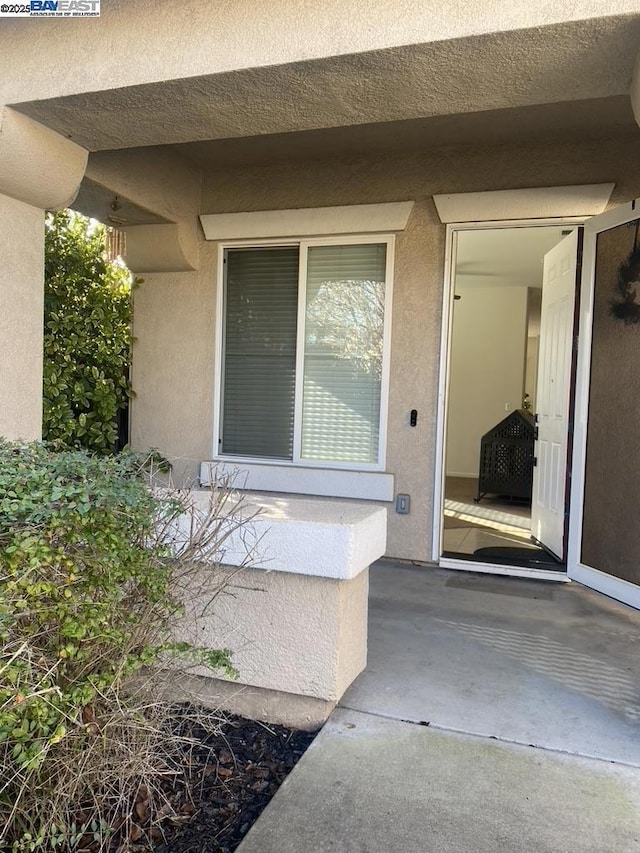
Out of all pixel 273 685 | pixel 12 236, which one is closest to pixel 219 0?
pixel 12 236

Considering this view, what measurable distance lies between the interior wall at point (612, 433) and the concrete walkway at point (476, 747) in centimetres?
57

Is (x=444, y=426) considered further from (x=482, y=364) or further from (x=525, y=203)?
(x=482, y=364)

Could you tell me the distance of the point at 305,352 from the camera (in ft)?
16.1

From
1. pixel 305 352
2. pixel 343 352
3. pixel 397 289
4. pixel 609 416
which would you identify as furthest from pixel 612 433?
pixel 305 352

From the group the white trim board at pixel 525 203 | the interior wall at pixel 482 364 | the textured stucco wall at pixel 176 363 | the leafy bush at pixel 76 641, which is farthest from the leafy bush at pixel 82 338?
the interior wall at pixel 482 364

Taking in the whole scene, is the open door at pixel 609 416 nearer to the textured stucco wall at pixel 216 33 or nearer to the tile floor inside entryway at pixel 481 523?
the tile floor inside entryway at pixel 481 523

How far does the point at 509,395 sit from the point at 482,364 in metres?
0.65

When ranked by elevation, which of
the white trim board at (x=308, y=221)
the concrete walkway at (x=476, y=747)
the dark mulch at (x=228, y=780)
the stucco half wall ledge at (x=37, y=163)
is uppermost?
the white trim board at (x=308, y=221)

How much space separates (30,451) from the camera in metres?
2.04

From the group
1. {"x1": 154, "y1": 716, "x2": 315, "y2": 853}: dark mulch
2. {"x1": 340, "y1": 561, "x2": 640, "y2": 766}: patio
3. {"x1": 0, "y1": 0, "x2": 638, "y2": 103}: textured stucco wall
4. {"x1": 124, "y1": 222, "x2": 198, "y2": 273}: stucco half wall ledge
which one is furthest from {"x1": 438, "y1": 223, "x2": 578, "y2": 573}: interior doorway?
{"x1": 154, "y1": 716, "x2": 315, "y2": 853}: dark mulch

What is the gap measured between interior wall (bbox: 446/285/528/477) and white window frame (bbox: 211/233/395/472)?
5.04 metres

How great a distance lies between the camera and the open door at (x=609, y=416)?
379 cm

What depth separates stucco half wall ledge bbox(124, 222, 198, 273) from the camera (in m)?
4.86

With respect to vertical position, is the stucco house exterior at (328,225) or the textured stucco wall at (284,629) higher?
the stucco house exterior at (328,225)
